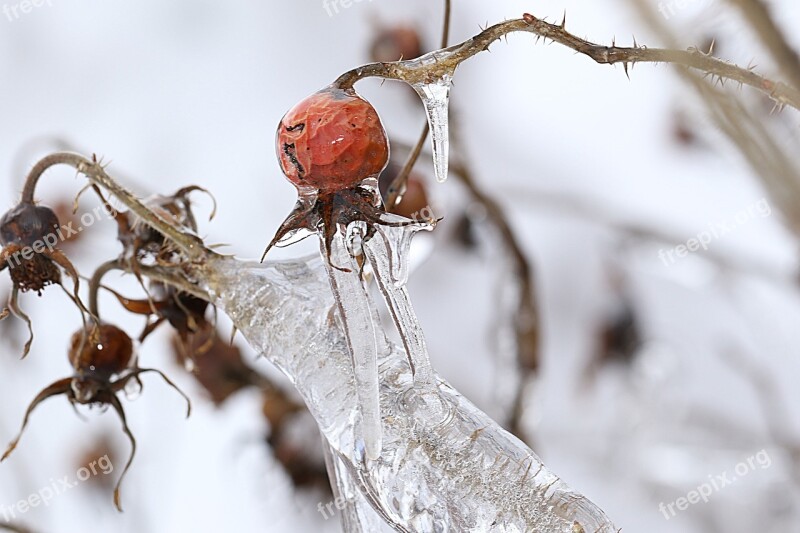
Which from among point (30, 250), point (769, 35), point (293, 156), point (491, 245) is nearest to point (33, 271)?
point (30, 250)

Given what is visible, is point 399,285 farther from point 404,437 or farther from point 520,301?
point 520,301

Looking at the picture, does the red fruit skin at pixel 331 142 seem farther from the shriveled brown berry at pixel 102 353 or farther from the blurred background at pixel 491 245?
the blurred background at pixel 491 245

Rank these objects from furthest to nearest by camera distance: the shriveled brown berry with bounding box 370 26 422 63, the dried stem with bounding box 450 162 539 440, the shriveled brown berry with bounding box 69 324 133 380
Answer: the shriveled brown berry with bounding box 370 26 422 63, the dried stem with bounding box 450 162 539 440, the shriveled brown berry with bounding box 69 324 133 380

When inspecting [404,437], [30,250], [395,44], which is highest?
[395,44]

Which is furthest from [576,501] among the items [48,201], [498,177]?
[498,177]

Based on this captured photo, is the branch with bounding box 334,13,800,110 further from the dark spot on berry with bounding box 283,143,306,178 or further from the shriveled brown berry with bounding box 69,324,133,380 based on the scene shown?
the shriveled brown berry with bounding box 69,324,133,380

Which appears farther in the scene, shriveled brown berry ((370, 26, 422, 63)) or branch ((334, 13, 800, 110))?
shriveled brown berry ((370, 26, 422, 63))

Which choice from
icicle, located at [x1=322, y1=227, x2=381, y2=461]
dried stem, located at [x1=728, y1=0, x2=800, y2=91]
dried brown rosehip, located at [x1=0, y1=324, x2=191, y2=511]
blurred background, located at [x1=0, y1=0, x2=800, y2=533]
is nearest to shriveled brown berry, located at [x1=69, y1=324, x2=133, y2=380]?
dried brown rosehip, located at [x1=0, y1=324, x2=191, y2=511]
